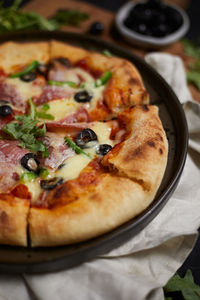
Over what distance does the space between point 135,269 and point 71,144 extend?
1.11m

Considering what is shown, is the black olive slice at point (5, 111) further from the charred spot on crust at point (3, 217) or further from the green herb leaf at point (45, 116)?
the charred spot on crust at point (3, 217)

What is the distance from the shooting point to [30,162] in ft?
10.5

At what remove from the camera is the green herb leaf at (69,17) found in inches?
226

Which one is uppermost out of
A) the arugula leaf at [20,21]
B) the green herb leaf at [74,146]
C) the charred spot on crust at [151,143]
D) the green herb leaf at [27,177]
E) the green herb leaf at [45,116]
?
the charred spot on crust at [151,143]

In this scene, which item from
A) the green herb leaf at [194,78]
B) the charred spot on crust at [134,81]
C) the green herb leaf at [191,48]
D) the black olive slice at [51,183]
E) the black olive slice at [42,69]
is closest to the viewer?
the black olive slice at [51,183]

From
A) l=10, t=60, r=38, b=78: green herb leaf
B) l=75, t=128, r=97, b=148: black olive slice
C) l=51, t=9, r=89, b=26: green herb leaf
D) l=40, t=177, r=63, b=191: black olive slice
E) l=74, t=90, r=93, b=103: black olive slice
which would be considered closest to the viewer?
l=40, t=177, r=63, b=191: black olive slice

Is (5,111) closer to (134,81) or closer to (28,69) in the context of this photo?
(28,69)

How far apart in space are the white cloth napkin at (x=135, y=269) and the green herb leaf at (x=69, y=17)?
3.23 m

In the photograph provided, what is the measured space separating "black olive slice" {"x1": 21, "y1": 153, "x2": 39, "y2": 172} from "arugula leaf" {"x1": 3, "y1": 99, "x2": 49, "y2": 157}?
94 mm

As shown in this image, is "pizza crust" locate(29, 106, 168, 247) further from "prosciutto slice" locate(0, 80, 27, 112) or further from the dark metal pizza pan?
"prosciutto slice" locate(0, 80, 27, 112)

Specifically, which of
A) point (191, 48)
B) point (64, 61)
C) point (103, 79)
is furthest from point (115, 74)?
point (191, 48)

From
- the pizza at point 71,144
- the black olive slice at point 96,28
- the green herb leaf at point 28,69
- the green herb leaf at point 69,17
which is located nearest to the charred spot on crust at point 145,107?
the pizza at point 71,144

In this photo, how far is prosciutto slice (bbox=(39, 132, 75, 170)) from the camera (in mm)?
3258

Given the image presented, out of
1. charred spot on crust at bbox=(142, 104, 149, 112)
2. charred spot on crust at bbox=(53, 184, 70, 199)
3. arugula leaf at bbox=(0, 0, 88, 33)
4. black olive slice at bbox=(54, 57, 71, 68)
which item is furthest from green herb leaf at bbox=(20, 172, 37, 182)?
arugula leaf at bbox=(0, 0, 88, 33)
